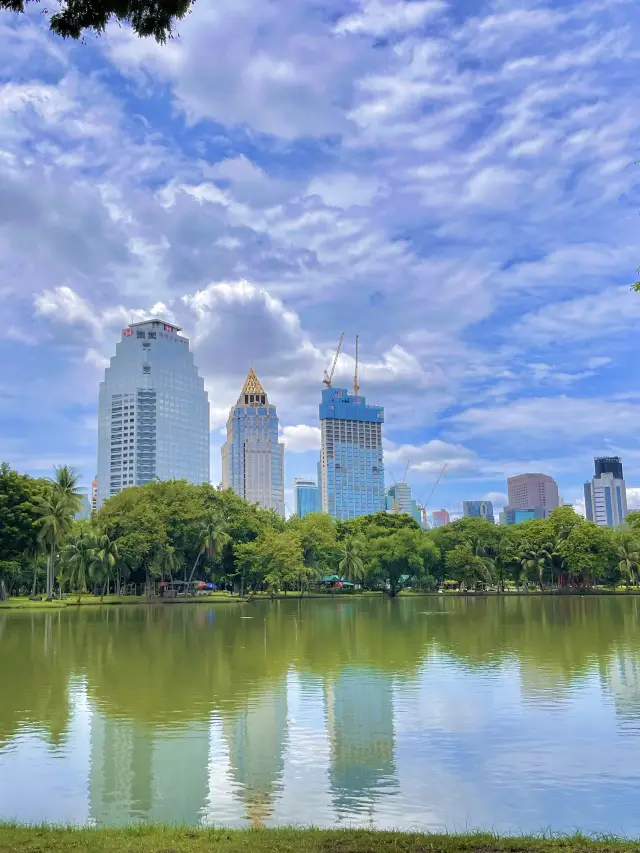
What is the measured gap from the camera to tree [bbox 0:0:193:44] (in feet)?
28.3

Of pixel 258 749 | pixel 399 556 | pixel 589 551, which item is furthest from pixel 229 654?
pixel 589 551

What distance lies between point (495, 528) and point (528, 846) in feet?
318

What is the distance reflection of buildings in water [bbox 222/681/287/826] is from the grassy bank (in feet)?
6.14

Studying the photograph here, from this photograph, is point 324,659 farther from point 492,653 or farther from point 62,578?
point 62,578

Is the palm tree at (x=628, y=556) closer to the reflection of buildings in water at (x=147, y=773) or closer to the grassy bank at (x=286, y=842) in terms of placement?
the reflection of buildings in water at (x=147, y=773)

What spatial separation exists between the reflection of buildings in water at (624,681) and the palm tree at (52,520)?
166ft

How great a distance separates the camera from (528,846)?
7824 mm

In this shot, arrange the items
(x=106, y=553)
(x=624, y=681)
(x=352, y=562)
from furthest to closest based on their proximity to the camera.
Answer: (x=352, y=562) → (x=106, y=553) → (x=624, y=681)

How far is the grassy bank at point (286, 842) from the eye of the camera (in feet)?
25.6

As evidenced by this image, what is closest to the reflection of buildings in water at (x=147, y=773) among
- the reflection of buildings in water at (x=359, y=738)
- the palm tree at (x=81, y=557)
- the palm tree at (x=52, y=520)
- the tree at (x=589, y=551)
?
the reflection of buildings in water at (x=359, y=738)

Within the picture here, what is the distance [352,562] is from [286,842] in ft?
278

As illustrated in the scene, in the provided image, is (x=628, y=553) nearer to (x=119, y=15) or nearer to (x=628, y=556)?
(x=628, y=556)

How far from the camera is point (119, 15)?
8680mm

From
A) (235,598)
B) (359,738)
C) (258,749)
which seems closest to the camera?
(258,749)
